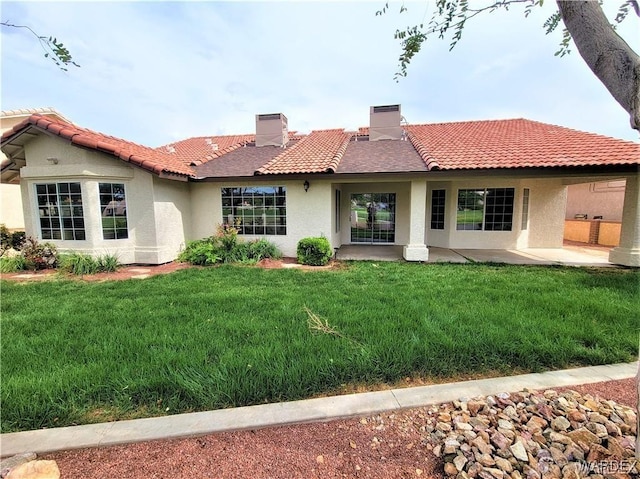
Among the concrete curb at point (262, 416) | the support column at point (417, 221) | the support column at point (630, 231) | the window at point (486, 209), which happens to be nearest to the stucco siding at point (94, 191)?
the concrete curb at point (262, 416)

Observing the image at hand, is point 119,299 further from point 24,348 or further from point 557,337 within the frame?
point 557,337

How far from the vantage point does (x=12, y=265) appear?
9.48m

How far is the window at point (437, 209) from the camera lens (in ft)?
44.1

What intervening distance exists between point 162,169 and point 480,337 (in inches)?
378

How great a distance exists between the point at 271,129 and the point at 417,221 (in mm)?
8999

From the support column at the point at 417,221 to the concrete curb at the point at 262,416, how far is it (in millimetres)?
7158

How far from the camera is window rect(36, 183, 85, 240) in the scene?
9.73 metres

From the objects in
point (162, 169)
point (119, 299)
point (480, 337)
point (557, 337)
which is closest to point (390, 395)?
point (480, 337)

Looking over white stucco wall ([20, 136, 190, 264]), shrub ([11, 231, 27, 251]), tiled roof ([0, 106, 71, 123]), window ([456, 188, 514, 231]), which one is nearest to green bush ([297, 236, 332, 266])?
white stucco wall ([20, 136, 190, 264])

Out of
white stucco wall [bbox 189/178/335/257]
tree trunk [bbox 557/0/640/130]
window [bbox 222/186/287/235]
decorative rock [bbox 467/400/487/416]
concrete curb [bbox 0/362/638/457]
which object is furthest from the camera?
window [bbox 222/186/287/235]

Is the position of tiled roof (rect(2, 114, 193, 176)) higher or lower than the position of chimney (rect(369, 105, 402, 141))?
lower

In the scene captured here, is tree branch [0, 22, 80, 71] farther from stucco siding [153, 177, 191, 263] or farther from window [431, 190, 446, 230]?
window [431, 190, 446, 230]

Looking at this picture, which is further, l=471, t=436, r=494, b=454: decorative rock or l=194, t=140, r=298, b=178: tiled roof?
l=194, t=140, r=298, b=178: tiled roof

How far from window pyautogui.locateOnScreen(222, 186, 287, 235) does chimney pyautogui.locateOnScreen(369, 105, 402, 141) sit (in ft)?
20.2
